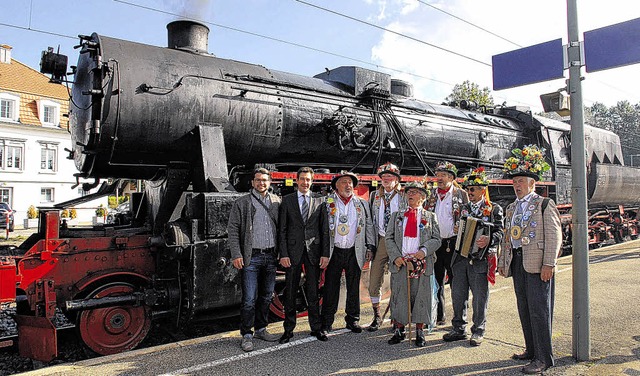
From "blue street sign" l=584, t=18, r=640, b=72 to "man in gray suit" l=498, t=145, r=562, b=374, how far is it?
1.22 m

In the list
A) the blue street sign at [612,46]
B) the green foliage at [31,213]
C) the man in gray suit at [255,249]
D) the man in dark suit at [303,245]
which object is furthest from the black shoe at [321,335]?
the green foliage at [31,213]

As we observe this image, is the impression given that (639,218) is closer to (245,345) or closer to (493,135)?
(493,135)

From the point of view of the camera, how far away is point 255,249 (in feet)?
16.2

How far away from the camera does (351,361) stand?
433 centimetres

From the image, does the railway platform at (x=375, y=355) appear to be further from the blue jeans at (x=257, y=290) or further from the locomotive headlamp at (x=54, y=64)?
the locomotive headlamp at (x=54, y=64)

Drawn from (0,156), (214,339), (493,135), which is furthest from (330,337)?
(0,156)

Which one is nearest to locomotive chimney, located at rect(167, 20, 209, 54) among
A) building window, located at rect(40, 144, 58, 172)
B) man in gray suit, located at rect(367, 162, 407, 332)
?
man in gray suit, located at rect(367, 162, 407, 332)

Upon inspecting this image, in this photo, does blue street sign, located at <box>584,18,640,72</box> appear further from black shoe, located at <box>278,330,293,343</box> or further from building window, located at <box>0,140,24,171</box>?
building window, located at <box>0,140,24,171</box>

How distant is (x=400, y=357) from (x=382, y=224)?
1.67 metres

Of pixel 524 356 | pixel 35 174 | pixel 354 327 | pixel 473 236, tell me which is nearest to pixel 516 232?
pixel 473 236

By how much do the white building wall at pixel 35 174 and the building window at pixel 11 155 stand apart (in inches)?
7.3

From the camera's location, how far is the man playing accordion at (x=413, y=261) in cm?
482

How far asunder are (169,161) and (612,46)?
5220mm

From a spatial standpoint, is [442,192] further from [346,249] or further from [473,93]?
[473,93]
